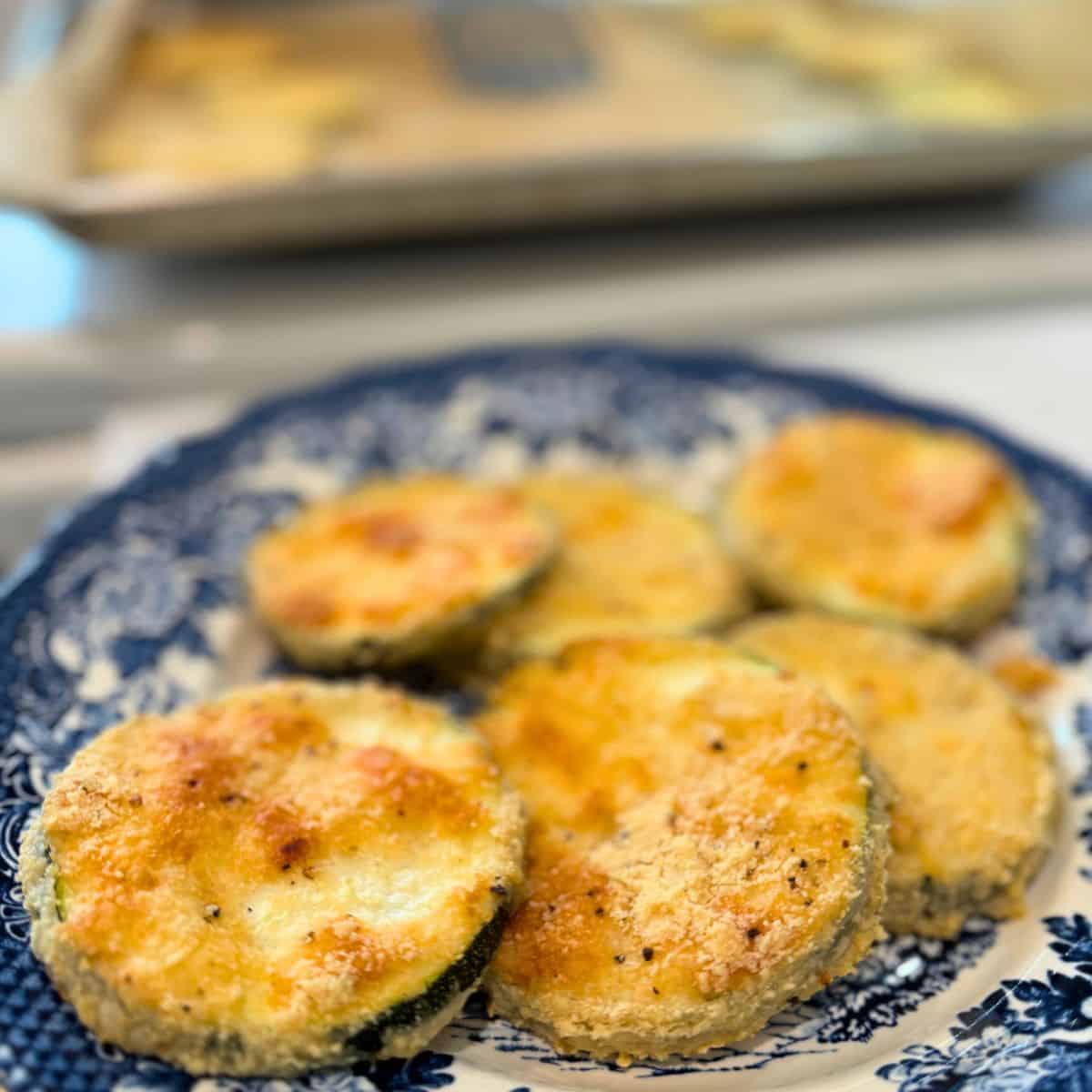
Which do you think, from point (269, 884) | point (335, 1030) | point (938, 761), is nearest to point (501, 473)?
point (938, 761)

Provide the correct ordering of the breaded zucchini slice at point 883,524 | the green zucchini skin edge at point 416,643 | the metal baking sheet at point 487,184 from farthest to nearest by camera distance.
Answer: the metal baking sheet at point 487,184
the breaded zucchini slice at point 883,524
the green zucchini skin edge at point 416,643

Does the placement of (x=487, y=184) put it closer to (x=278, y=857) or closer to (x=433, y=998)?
(x=278, y=857)

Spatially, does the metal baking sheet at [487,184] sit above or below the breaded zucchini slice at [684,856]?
above

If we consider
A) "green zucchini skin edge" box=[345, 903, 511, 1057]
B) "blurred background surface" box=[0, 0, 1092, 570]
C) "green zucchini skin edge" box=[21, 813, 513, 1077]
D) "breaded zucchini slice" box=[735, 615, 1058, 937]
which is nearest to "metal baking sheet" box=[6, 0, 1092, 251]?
"blurred background surface" box=[0, 0, 1092, 570]

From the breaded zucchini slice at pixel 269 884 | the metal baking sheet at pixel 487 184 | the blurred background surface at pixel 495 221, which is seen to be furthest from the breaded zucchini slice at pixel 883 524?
the metal baking sheet at pixel 487 184

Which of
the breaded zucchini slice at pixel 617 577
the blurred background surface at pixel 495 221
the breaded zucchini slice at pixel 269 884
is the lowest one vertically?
the breaded zucchini slice at pixel 617 577

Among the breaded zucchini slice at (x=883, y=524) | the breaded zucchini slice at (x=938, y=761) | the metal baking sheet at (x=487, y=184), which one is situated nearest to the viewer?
the breaded zucchini slice at (x=938, y=761)

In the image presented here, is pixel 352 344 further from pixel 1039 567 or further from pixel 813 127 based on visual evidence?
pixel 1039 567

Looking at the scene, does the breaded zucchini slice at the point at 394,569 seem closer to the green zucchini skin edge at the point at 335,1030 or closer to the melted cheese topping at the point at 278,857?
the melted cheese topping at the point at 278,857
